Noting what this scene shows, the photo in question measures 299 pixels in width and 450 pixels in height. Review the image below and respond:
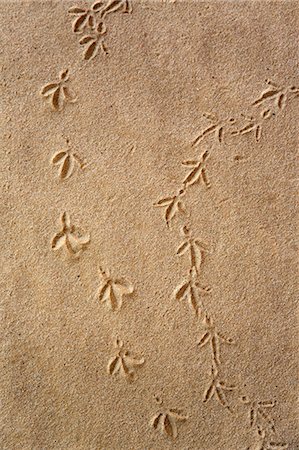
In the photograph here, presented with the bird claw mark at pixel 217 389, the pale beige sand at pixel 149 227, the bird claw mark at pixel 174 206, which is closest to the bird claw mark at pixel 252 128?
the pale beige sand at pixel 149 227

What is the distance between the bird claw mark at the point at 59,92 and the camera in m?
0.97

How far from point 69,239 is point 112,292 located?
120 mm

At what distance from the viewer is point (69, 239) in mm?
965

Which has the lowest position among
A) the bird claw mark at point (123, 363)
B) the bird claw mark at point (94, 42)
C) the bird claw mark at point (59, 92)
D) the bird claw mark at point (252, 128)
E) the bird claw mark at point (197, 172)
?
the bird claw mark at point (123, 363)

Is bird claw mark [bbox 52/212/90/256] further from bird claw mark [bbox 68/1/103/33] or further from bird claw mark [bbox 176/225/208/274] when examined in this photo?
bird claw mark [bbox 68/1/103/33]

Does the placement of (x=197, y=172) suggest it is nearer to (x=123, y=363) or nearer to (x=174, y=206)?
(x=174, y=206)

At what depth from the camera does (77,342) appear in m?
0.96

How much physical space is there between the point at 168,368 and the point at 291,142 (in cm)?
45

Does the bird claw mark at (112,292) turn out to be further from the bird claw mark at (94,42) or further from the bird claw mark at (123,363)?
the bird claw mark at (94,42)

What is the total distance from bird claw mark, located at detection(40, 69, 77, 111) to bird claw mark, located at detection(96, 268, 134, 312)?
31cm

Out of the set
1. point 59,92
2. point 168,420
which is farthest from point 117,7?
point 168,420

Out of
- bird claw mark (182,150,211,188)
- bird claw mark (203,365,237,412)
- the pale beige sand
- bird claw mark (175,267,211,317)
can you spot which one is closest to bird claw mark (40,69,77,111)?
the pale beige sand

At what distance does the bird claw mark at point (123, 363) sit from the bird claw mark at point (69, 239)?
0.18 meters

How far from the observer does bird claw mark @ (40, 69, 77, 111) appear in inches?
38.2
